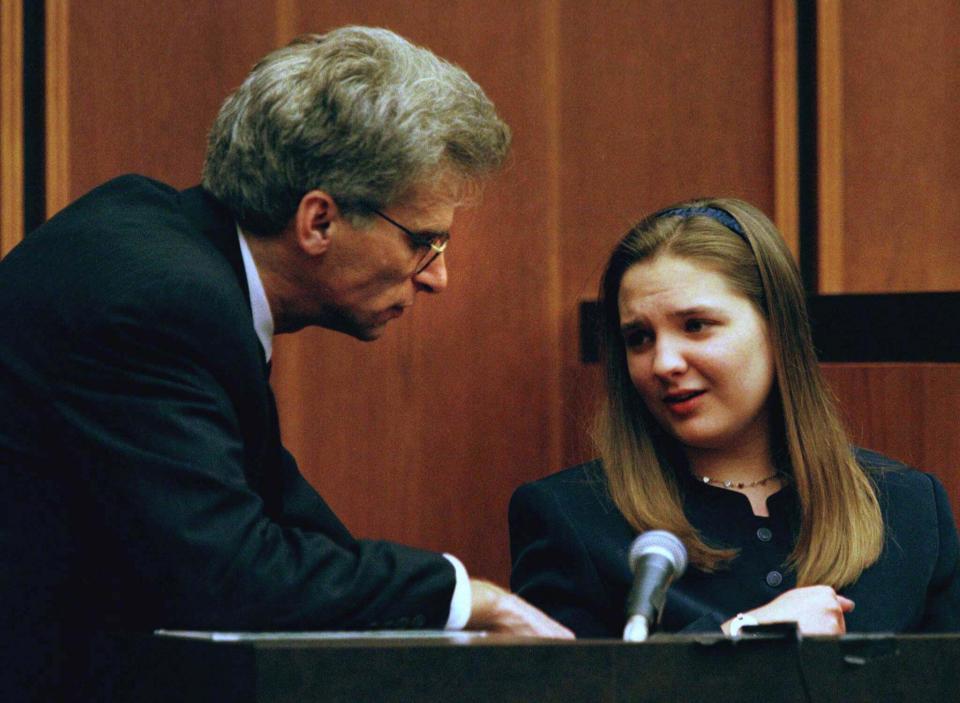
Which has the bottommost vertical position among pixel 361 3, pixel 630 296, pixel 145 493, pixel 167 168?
pixel 145 493

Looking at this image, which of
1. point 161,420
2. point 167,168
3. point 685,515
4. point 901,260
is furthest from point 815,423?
point 167,168

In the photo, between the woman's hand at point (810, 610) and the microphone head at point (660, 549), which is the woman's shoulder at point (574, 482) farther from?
the microphone head at point (660, 549)

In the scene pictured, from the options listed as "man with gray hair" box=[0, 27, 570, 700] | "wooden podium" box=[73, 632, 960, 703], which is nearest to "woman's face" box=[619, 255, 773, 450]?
"man with gray hair" box=[0, 27, 570, 700]

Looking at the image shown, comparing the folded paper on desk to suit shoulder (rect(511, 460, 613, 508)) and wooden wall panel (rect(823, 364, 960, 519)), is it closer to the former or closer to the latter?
suit shoulder (rect(511, 460, 613, 508))

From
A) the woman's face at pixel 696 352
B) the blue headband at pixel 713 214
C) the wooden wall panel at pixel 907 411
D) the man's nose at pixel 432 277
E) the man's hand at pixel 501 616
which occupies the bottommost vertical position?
the man's hand at pixel 501 616

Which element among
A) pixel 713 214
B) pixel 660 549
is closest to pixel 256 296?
pixel 660 549

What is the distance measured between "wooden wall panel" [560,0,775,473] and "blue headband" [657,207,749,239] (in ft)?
2.19

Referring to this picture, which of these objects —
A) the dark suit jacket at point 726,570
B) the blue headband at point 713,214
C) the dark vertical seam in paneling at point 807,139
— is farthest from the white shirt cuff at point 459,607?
the dark vertical seam in paneling at point 807,139

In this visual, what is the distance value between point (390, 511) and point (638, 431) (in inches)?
29.8

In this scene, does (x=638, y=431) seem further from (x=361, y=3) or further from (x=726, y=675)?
(x=361, y=3)

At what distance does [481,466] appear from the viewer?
2.66m

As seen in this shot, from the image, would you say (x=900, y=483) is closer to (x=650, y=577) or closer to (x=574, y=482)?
(x=574, y=482)

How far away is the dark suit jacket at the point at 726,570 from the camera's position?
1835 millimetres

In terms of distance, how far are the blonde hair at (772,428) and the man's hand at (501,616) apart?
0.46 meters
